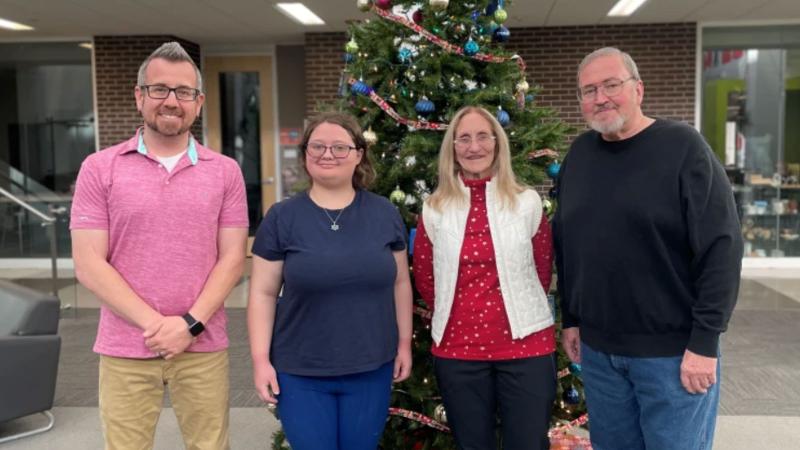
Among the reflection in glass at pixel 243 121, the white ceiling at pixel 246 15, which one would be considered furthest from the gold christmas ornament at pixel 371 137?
the reflection in glass at pixel 243 121

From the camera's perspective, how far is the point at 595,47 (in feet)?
30.5

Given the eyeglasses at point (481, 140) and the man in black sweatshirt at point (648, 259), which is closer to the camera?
the man in black sweatshirt at point (648, 259)

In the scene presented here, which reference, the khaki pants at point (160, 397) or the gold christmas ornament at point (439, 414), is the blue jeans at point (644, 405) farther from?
the khaki pants at point (160, 397)

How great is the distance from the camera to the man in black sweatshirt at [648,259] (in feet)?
6.92

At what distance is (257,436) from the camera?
4.11 m

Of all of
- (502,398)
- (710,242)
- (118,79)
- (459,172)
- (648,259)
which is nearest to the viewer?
(710,242)

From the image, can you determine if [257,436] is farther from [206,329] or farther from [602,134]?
[602,134]

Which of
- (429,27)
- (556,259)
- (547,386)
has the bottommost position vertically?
(547,386)

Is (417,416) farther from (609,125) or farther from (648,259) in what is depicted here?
(609,125)

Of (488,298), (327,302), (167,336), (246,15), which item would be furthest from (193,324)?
(246,15)

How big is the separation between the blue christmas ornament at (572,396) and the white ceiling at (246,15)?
17.4 feet

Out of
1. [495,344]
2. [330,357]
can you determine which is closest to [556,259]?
[495,344]

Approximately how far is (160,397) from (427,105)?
1543mm

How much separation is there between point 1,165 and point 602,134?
10214 mm
